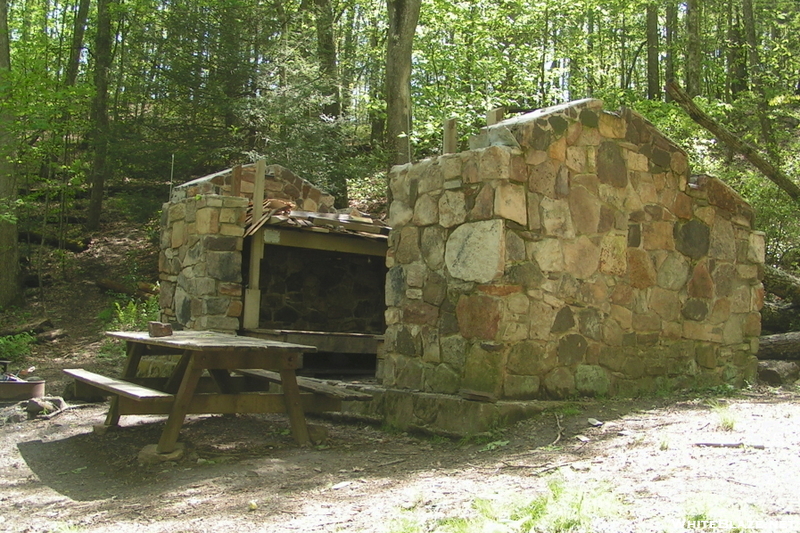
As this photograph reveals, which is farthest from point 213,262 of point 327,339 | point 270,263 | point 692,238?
point 692,238

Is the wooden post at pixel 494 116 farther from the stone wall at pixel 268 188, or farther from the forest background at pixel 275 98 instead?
the forest background at pixel 275 98

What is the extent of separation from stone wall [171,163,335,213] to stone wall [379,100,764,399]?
14.9 feet

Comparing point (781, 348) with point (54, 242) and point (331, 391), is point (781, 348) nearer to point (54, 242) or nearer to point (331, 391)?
point (331, 391)

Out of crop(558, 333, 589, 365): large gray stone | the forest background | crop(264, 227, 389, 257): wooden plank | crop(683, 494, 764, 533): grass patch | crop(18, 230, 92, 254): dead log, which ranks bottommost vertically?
crop(683, 494, 764, 533): grass patch

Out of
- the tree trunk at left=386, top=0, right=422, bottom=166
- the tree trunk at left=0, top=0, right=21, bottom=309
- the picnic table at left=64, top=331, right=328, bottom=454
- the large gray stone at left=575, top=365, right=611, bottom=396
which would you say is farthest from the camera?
the tree trunk at left=386, top=0, right=422, bottom=166

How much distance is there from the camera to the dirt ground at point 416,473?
11.0 ft

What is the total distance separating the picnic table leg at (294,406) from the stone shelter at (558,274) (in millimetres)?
877

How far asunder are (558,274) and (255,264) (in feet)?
15.8

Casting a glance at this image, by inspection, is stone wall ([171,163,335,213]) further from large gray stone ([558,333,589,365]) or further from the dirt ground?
large gray stone ([558,333,589,365])

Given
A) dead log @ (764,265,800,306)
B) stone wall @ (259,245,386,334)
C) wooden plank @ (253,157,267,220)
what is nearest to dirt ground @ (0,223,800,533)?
wooden plank @ (253,157,267,220)

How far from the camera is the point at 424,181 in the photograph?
20.9 ft

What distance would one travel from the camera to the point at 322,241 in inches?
398

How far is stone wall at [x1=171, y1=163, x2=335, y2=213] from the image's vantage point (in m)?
10.5

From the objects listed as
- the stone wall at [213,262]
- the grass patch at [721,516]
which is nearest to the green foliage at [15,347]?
the stone wall at [213,262]
